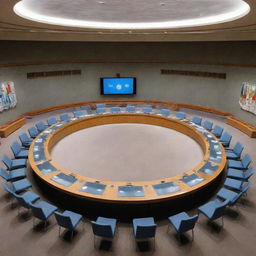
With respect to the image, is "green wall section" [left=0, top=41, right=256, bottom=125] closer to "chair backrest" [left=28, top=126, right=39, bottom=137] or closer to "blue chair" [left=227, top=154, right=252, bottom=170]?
"chair backrest" [left=28, top=126, right=39, bottom=137]

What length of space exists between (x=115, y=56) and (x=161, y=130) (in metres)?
5.98

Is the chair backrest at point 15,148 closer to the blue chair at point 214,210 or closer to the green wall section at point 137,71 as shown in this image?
the green wall section at point 137,71

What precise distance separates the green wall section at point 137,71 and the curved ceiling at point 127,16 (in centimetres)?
307

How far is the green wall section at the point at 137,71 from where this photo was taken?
35.8 feet

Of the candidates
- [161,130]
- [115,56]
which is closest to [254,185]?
[161,130]

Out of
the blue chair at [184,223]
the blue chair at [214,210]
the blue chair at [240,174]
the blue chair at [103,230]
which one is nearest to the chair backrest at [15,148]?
the blue chair at [103,230]

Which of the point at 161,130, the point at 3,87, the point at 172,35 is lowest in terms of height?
the point at 161,130

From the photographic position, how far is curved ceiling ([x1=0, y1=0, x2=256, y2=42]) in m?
5.25

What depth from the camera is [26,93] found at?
11742 mm

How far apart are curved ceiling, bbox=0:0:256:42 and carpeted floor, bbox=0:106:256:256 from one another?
14.1ft

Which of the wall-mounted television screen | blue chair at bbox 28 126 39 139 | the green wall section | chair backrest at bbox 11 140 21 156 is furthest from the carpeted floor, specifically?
the wall-mounted television screen

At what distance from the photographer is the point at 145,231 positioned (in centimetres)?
415

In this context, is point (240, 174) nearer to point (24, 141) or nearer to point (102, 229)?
point (102, 229)

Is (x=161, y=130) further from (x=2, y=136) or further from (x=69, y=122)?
(x=2, y=136)
